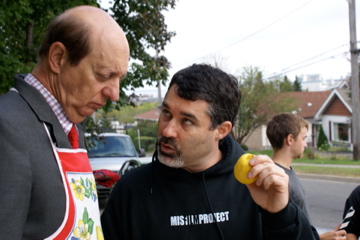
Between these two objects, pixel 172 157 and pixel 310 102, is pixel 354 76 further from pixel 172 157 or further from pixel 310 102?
pixel 310 102

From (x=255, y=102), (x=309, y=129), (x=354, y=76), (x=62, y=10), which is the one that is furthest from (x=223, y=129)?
(x=309, y=129)

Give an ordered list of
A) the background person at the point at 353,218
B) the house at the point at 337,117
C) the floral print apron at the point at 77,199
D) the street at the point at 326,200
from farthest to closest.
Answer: the house at the point at 337,117
the street at the point at 326,200
the background person at the point at 353,218
the floral print apron at the point at 77,199

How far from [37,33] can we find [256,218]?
5.99 metres

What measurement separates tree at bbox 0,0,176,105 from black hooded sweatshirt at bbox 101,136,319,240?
393cm

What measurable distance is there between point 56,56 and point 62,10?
4.60m

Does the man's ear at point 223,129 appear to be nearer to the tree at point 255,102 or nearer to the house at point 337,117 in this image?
the tree at point 255,102

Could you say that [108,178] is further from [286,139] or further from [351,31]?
[351,31]

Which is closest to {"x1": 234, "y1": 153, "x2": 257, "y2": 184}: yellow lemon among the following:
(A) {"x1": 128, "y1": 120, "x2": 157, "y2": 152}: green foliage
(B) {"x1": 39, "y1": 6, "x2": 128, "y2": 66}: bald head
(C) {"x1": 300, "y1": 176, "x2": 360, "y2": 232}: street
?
(B) {"x1": 39, "y1": 6, "x2": 128, "y2": 66}: bald head

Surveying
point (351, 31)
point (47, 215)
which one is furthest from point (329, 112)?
point (47, 215)

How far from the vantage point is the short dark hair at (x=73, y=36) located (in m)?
1.49

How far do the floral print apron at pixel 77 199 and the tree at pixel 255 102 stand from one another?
31.1 meters

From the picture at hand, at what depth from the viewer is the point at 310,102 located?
1892 inches

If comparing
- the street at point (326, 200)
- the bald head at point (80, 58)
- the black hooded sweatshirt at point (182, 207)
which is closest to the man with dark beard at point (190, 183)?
the black hooded sweatshirt at point (182, 207)

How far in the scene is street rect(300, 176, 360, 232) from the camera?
8.75 m
